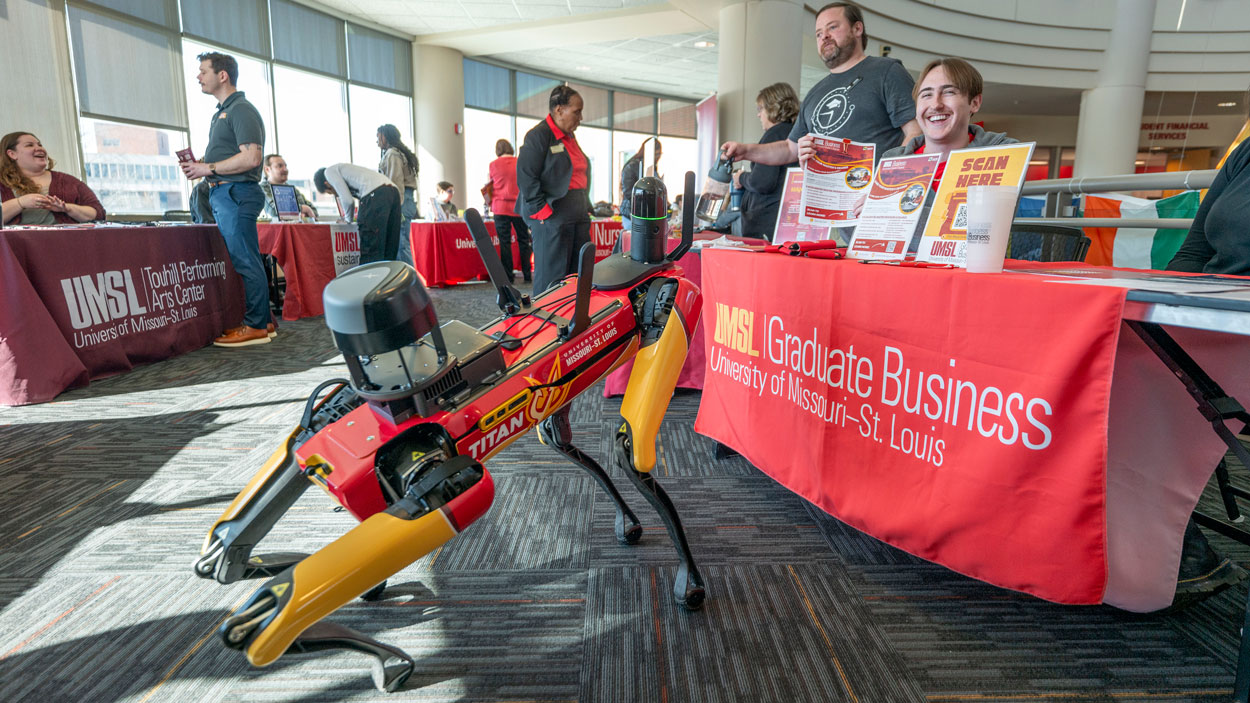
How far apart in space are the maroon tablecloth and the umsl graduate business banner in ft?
12.8

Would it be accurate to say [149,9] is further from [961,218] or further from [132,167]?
[961,218]

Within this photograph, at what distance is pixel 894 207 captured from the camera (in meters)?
1.43

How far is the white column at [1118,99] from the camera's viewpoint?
8562 millimetres

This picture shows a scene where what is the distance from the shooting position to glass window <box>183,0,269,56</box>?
615cm

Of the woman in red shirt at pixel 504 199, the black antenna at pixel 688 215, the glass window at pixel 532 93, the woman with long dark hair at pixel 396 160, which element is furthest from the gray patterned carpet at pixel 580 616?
the glass window at pixel 532 93

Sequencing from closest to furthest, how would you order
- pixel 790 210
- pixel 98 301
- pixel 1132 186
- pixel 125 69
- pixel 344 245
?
1. pixel 790 210
2. pixel 1132 186
3. pixel 98 301
4. pixel 344 245
5. pixel 125 69

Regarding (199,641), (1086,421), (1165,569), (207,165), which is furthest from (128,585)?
(207,165)

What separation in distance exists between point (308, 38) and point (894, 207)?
8392 millimetres

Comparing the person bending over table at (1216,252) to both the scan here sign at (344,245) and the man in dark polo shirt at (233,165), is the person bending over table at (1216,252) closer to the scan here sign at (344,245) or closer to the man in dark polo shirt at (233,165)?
the man in dark polo shirt at (233,165)

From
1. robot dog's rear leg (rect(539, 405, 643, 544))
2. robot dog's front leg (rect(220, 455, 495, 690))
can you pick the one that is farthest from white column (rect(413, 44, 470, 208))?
robot dog's front leg (rect(220, 455, 495, 690))

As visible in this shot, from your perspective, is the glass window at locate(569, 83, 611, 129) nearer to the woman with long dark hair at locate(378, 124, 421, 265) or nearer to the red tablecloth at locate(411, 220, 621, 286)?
the red tablecloth at locate(411, 220, 621, 286)

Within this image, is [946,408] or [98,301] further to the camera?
[98,301]

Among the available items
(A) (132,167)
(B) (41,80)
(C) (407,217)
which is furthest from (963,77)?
(A) (132,167)

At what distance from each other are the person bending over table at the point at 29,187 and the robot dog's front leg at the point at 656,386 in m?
3.98
